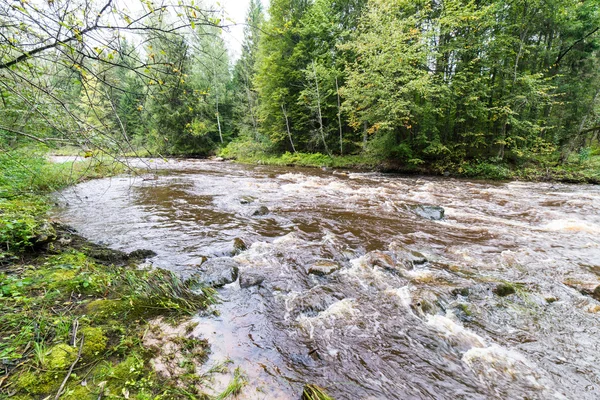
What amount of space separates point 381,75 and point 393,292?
1498 cm

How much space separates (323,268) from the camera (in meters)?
4.59

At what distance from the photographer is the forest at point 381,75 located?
7.51 feet

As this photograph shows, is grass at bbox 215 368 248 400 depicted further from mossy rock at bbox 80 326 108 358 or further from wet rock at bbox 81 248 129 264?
wet rock at bbox 81 248 129 264

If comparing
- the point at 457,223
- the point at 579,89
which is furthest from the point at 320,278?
the point at 579,89

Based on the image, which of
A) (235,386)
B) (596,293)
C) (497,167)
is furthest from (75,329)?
(497,167)

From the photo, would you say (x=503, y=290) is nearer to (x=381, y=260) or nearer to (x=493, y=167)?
(x=381, y=260)

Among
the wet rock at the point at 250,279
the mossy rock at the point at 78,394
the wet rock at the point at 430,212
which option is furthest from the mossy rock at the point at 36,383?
the wet rock at the point at 430,212

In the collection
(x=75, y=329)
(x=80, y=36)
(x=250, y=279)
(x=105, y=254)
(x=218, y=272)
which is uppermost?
(x=80, y=36)

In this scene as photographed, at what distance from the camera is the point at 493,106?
1573cm

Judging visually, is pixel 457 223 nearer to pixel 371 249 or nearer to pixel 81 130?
pixel 371 249

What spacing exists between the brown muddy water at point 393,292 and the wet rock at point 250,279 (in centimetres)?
10

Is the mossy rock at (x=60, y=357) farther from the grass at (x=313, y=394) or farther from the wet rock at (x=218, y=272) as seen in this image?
the wet rock at (x=218, y=272)

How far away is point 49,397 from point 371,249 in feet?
16.5

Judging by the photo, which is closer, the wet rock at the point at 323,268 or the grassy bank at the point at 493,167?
the wet rock at the point at 323,268
